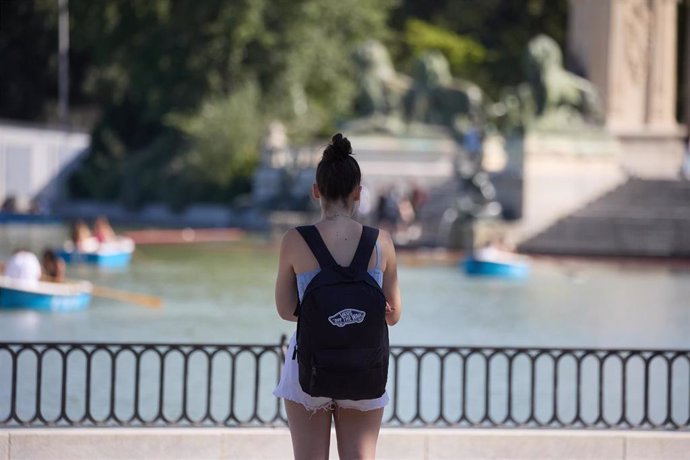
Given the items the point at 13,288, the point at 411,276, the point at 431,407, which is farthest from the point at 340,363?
the point at 411,276

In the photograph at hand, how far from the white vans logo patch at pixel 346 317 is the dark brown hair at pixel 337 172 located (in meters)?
0.55

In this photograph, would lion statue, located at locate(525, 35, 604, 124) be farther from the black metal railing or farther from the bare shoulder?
the bare shoulder

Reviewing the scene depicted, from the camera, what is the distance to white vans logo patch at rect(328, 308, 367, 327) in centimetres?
640

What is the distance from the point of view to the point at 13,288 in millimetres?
21094

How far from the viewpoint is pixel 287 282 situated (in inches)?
262

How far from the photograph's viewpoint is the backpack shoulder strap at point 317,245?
6.53 m

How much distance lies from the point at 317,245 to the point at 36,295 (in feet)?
49.9

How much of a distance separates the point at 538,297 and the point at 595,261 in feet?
36.1

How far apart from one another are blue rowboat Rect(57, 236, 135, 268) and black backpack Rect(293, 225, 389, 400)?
82.0 feet

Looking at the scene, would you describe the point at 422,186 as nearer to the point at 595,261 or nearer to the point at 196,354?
the point at 595,261

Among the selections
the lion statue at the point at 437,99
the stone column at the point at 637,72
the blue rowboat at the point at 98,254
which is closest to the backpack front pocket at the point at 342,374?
the blue rowboat at the point at 98,254

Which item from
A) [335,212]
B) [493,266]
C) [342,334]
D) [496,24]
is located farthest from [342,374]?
[496,24]

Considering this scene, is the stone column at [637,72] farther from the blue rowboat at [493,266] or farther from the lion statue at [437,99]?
the blue rowboat at [493,266]

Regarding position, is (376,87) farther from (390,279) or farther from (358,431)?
(358,431)
